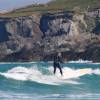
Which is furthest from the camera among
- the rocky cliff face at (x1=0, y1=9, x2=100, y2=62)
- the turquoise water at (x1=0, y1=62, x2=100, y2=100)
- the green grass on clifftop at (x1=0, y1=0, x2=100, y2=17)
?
the green grass on clifftop at (x1=0, y1=0, x2=100, y2=17)

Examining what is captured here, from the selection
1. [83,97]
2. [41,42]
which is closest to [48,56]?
[41,42]

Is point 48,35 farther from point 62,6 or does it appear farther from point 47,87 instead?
point 47,87

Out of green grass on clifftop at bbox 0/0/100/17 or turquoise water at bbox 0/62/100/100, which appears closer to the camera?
turquoise water at bbox 0/62/100/100

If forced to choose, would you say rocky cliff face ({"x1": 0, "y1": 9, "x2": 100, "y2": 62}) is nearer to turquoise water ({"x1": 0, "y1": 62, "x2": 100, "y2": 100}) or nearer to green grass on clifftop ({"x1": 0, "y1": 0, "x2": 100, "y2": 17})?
green grass on clifftop ({"x1": 0, "y1": 0, "x2": 100, "y2": 17})

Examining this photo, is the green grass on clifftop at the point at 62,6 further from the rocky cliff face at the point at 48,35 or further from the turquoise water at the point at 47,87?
the turquoise water at the point at 47,87

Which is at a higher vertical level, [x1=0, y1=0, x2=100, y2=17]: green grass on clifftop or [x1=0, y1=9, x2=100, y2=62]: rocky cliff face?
[x1=0, y1=0, x2=100, y2=17]: green grass on clifftop

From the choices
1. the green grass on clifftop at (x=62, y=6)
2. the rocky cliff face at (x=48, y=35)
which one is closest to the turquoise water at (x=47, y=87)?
the rocky cliff face at (x=48, y=35)

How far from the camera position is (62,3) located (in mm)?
199250

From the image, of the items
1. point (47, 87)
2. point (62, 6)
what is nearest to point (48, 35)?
point (62, 6)

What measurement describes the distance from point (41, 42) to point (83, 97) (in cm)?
12317

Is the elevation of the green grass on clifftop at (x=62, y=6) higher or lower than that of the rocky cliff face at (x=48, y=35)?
higher

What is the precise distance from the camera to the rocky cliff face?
144137 millimetres

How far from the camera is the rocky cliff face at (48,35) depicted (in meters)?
144

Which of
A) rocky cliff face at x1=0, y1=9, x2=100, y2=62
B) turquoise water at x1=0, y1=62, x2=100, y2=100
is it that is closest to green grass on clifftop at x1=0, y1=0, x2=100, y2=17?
rocky cliff face at x1=0, y1=9, x2=100, y2=62
